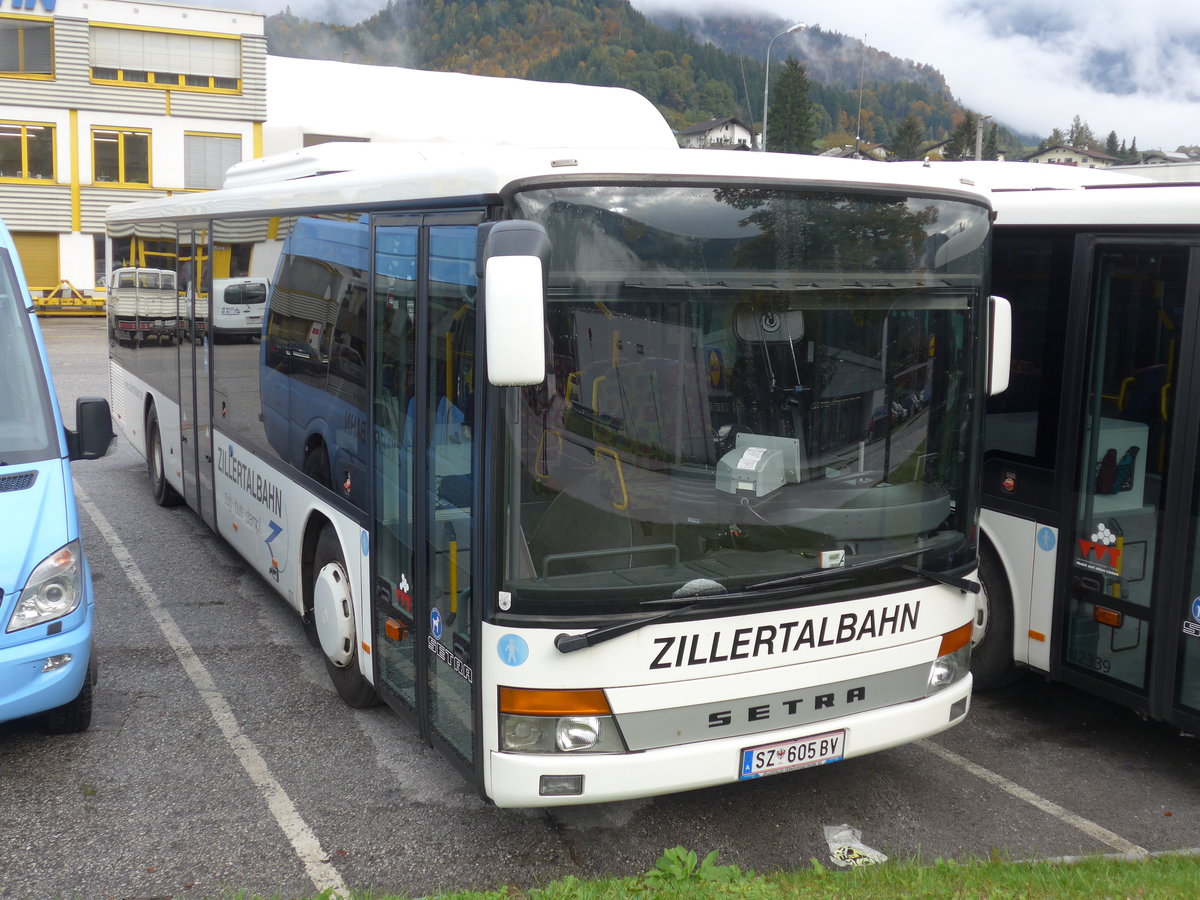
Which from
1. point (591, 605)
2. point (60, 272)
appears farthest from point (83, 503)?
point (60, 272)

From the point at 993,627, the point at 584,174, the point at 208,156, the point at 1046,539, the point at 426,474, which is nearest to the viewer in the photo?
the point at 584,174

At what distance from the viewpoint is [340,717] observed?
20.2ft

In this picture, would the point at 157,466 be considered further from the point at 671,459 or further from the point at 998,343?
the point at 998,343

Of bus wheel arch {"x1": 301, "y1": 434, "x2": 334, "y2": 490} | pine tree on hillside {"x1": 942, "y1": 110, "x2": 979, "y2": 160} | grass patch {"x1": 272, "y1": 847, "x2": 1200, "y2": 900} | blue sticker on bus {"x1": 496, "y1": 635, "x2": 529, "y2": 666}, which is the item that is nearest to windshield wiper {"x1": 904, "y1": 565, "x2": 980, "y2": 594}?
grass patch {"x1": 272, "y1": 847, "x2": 1200, "y2": 900}

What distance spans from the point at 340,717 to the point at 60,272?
37589mm

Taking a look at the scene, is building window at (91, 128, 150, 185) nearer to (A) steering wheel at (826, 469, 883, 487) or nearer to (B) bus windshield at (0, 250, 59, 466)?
(B) bus windshield at (0, 250, 59, 466)

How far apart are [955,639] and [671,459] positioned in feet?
5.30

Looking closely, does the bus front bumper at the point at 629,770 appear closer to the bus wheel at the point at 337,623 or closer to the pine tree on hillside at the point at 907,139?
the bus wheel at the point at 337,623

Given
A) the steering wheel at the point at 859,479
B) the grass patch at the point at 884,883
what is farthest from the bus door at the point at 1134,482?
the steering wheel at the point at 859,479

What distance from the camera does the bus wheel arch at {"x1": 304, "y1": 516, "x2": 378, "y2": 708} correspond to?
5887 mm

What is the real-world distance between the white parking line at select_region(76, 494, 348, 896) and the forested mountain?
10517cm

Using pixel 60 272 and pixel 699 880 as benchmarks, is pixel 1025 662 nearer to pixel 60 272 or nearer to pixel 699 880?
pixel 699 880

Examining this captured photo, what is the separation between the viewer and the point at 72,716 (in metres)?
5.75

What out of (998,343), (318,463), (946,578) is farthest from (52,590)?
(998,343)
